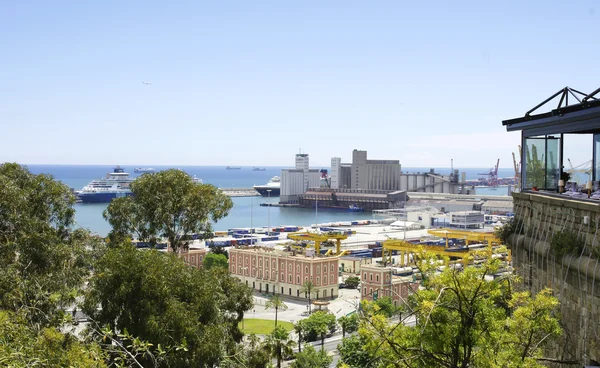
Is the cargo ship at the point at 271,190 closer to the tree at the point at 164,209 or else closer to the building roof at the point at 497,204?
the building roof at the point at 497,204

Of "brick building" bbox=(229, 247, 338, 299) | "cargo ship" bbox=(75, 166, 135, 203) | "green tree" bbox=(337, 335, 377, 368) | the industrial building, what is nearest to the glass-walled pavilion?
"green tree" bbox=(337, 335, 377, 368)

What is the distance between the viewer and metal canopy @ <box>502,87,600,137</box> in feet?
20.4

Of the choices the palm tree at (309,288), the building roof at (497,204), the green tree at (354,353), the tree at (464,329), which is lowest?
the palm tree at (309,288)

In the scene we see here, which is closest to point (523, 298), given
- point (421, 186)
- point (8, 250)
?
point (8, 250)

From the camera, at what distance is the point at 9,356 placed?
4.17 meters

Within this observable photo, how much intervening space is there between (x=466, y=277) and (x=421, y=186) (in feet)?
368

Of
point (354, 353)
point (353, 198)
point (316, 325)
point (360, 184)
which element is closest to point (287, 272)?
point (316, 325)

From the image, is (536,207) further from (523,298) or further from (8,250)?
(8,250)

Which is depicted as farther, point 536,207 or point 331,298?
point 331,298

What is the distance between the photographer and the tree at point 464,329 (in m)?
5.26

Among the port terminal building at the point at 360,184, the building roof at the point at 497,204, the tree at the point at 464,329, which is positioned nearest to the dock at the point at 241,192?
the port terminal building at the point at 360,184

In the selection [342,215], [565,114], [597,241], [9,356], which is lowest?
[342,215]

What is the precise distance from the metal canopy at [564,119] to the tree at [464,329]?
1775 millimetres

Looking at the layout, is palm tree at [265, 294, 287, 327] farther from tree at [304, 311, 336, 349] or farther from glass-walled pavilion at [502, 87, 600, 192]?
glass-walled pavilion at [502, 87, 600, 192]
